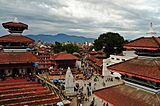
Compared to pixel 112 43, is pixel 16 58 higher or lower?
lower

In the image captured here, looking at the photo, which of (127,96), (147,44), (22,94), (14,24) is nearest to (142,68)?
(147,44)

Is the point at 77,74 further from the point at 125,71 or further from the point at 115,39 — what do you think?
the point at 125,71

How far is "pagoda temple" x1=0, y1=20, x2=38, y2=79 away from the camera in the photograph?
19.0m

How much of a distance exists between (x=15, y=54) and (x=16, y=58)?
846 mm

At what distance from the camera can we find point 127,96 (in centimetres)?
1296

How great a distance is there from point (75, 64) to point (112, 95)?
3422 centimetres

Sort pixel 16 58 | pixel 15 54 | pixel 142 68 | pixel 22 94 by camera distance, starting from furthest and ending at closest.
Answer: pixel 15 54 → pixel 16 58 → pixel 22 94 → pixel 142 68

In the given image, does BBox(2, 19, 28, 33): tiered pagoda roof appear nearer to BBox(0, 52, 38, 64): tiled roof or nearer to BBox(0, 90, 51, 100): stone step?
BBox(0, 52, 38, 64): tiled roof

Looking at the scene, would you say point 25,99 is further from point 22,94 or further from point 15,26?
point 15,26

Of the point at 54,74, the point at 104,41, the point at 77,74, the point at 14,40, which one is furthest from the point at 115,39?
the point at 14,40

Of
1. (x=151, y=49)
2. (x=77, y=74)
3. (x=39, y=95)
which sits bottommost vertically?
(x=77, y=74)

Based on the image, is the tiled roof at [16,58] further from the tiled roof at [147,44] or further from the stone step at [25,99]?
the tiled roof at [147,44]

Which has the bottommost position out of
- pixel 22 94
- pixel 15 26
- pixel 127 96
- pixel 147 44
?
pixel 22 94

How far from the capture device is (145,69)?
12.3 metres
